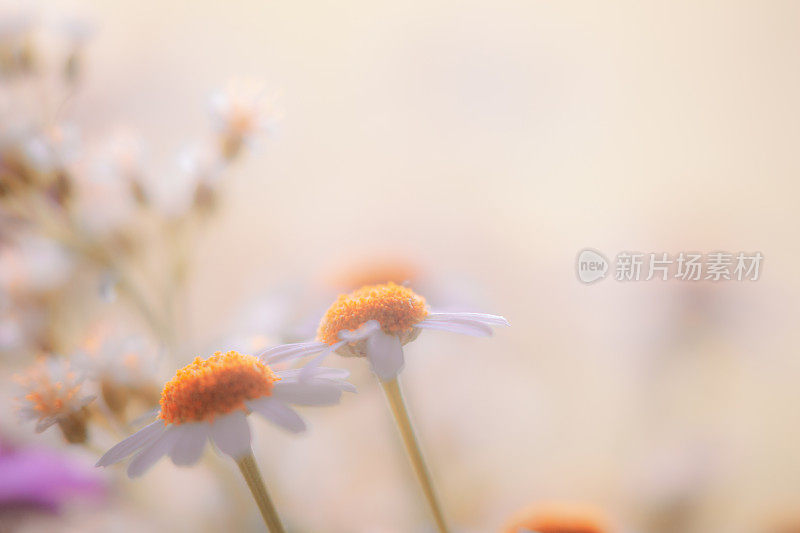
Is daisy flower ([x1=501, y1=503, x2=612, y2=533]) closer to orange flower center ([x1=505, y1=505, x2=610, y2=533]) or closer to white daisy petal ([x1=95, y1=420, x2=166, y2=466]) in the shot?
orange flower center ([x1=505, y1=505, x2=610, y2=533])

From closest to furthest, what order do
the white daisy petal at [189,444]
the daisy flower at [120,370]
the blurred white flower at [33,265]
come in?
the white daisy petal at [189,444] → the daisy flower at [120,370] → the blurred white flower at [33,265]

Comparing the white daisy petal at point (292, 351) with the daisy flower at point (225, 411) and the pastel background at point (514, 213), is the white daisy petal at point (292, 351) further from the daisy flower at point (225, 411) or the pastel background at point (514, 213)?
the pastel background at point (514, 213)

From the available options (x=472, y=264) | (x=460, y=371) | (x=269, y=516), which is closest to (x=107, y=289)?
(x=269, y=516)

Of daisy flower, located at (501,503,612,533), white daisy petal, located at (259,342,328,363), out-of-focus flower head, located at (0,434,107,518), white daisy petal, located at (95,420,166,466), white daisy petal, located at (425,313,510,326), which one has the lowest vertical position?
daisy flower, located at (501,503,612,533)

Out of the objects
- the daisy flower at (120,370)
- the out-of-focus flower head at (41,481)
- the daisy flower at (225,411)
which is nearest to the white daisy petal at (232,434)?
the daisy flower at (225,411)

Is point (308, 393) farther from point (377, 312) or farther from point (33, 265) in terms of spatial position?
point (33, 265)

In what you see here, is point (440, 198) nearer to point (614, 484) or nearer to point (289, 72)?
point (289, 72)

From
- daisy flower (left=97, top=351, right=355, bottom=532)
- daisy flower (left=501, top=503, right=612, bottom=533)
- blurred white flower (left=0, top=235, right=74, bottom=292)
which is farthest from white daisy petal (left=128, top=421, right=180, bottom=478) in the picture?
blurred white flower (left=0, top=235, right=74, bottom=292)

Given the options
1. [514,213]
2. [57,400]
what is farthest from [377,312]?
[514,213]
